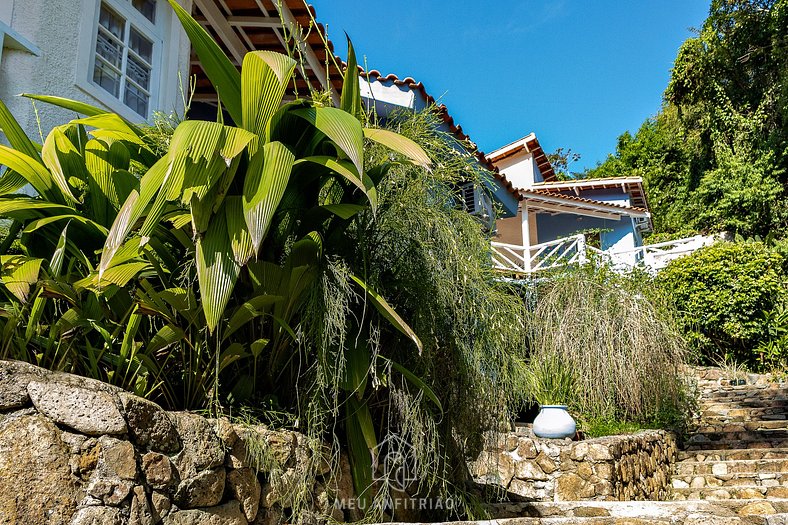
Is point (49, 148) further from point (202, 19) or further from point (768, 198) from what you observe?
point (768, 198)

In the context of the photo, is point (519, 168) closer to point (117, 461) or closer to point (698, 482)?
point (698, 482)

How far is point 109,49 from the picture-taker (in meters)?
5.63

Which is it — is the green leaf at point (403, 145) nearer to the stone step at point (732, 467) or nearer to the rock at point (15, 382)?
the rock at point (15, 382)

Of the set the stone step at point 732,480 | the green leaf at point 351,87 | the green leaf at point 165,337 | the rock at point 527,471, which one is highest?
the green leaf at point 351,87

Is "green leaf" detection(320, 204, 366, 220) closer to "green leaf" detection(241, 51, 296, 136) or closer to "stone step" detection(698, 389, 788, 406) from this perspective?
"green leaf" detection(241, 51, 296, 136)

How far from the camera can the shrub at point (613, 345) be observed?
8.44m

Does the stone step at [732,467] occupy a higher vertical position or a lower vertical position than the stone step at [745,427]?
lower

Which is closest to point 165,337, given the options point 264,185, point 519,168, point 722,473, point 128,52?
point 264,185

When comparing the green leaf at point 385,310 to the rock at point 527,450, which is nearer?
the green leaf at point 385,310

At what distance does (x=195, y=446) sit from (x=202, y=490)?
168 millimetres

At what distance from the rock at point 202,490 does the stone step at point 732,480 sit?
7.15 m

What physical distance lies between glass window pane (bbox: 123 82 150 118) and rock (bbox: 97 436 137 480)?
407 cm

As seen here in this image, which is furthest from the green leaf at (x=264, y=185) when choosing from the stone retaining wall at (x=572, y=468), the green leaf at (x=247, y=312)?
the stone retaining wall at (x=572, y=468)

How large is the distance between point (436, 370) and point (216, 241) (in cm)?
161
